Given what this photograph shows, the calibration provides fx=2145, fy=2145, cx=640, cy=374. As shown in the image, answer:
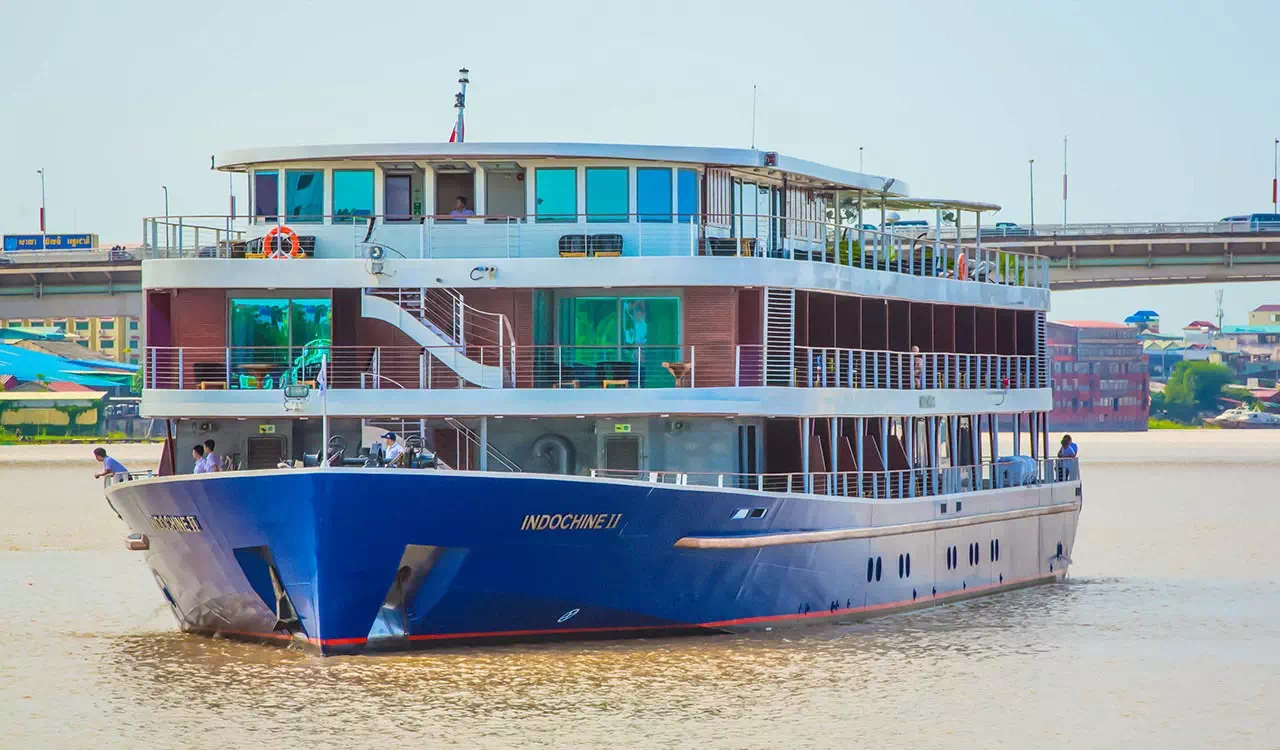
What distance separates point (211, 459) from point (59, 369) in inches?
3523

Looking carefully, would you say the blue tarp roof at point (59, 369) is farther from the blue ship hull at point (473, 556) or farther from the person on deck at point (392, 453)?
the person on deck at point (392, 453)

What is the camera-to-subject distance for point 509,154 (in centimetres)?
2914

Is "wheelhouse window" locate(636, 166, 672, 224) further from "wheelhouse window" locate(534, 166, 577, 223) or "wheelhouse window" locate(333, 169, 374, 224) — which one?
"wheelhouse window" locate(333, 169, 374, 224)

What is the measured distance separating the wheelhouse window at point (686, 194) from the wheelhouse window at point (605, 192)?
0.76 metres

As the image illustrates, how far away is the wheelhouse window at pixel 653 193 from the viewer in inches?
1185

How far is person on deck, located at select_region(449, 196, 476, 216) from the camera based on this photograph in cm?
2998

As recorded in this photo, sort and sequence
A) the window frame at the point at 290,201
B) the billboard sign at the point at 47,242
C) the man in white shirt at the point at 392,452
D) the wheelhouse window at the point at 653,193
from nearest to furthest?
the man in white shirt at the point at 392,452 < the wheelhouse window at the point at 653,193 < the window frame at the point at 290,201 < the billboard sign at the point at 47,242

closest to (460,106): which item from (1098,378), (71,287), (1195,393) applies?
(71,287)

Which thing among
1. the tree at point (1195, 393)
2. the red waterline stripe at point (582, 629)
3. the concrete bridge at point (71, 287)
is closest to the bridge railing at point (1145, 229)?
the concrete bridge at point (71, 287)

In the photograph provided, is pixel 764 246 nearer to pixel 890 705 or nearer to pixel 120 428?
pixel 890 705

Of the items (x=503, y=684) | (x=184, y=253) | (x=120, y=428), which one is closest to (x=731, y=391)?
(x=503, y=684)

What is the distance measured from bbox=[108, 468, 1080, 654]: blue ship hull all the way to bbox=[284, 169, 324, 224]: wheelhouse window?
4648mm

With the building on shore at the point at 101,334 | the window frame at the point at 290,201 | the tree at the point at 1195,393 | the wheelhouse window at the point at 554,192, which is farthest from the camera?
the tree at the point at 1195,393

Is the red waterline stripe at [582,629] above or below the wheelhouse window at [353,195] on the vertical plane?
below
